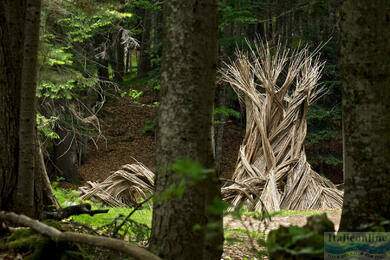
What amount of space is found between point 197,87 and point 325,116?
39.9 ft

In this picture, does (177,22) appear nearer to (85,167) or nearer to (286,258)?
(286,258)

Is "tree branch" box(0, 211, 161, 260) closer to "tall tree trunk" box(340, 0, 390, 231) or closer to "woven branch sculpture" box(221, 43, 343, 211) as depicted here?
"tall tree trunk" box(340, 0, 390, 231)

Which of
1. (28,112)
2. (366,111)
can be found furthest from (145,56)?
(366,111)

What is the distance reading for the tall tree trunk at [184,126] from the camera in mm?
3160

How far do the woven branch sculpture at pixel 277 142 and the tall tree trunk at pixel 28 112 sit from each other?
6.11 metres

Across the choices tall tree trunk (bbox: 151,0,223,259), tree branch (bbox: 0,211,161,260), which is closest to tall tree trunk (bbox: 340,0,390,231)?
tall tree trunk (bbox: 151,0,223,259)

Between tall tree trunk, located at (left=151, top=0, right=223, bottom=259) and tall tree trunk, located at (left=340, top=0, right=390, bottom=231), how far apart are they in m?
0.93

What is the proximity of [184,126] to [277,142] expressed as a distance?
24.3 feet

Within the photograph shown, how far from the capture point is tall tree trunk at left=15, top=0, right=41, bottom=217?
12.6 feet

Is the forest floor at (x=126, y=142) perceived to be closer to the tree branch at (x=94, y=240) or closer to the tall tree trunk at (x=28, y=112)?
the tall tree trunk at (x=28, y=112)

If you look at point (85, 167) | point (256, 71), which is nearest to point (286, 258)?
point (256, 71)

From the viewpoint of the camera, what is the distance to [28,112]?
3889 mm

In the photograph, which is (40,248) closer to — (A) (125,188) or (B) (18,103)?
(B) (18,103)

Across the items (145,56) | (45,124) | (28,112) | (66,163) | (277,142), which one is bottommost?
(66,163)
